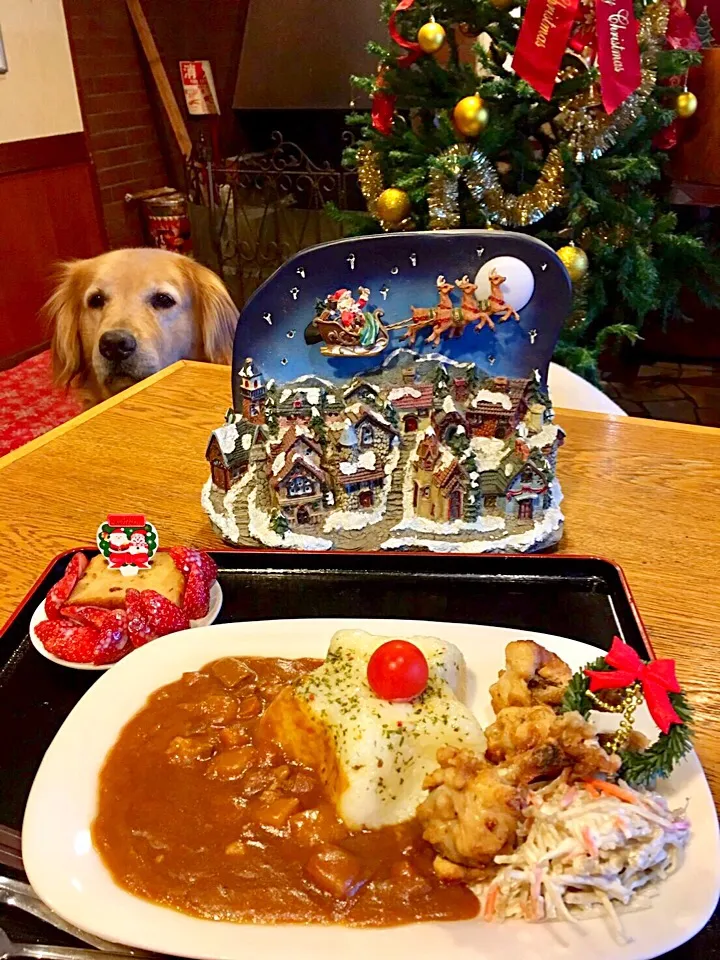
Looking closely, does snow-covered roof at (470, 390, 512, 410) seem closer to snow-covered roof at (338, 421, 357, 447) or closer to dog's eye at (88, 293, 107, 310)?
snow-covered roof at (338, 421, 357, 447)

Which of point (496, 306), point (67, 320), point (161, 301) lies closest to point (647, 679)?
point (496, 306)

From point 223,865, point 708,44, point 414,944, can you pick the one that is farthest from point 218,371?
point 708,44

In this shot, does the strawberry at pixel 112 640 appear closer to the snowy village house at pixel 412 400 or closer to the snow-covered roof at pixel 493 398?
the snowy village house at pixel 412 400

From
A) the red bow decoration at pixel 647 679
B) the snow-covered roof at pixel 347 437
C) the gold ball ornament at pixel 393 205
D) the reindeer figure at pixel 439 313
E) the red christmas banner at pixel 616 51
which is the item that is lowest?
the red bow decoration at pixel 647 679

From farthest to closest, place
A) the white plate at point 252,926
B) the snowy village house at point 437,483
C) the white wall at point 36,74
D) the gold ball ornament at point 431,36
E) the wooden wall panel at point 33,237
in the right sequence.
Answer: the wooden wall panel at point 33,237
the white wall at point 36,74
the gold ball ornament at point 431,36
the snowy village house at point 437,483
the white plate at point 252,926

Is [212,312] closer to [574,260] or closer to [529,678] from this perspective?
[574,260]

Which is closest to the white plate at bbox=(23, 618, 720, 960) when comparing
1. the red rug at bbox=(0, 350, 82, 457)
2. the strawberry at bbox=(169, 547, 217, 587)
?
the strawberry at bbox=(169, 547, 217, 587)

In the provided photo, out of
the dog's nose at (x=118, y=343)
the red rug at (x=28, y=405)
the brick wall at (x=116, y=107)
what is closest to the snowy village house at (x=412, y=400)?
the dog's nose at (x=118, y=343)

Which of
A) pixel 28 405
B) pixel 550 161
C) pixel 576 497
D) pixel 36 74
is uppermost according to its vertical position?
pixel 36 74
